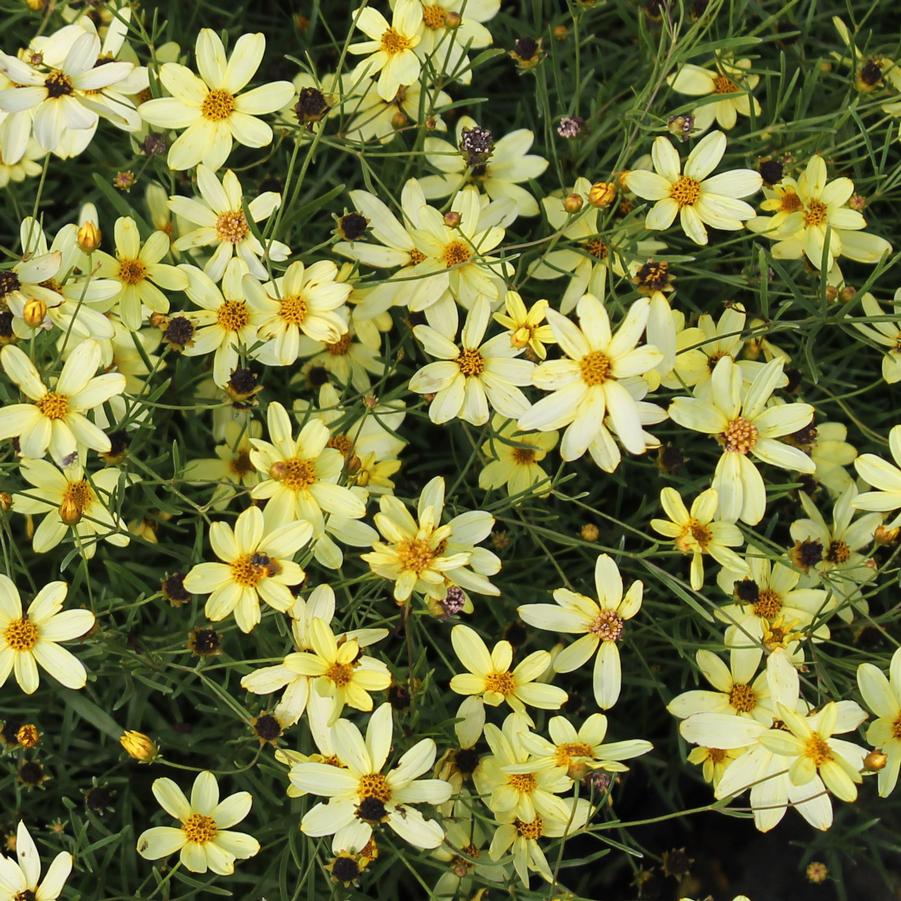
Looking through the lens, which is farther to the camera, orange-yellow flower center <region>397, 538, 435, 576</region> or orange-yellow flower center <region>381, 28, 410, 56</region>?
orange-yellow flower center <region>381, 28, 410, 56</region>

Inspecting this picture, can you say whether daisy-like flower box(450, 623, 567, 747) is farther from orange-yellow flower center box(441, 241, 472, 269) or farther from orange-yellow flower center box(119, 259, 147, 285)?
orange-yellow flower center box(119, 259, 147, 285)

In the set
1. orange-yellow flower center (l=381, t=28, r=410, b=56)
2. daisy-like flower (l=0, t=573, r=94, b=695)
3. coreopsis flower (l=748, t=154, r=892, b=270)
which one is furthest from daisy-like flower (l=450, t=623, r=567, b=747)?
orange-yellow flower center (l=381, t=28, r=410, b=56)

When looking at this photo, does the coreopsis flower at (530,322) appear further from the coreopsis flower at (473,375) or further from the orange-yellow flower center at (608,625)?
the orange-yellow flower center at (608,625)

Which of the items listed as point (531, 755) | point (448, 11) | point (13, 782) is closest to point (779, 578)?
point (531, 755)

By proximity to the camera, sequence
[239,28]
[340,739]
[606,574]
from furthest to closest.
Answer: [239,28] → [606,574] → [340,739]

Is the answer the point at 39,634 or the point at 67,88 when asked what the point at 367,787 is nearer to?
the point at 39,634

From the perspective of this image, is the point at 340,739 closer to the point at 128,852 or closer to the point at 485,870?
the point at 485,870
